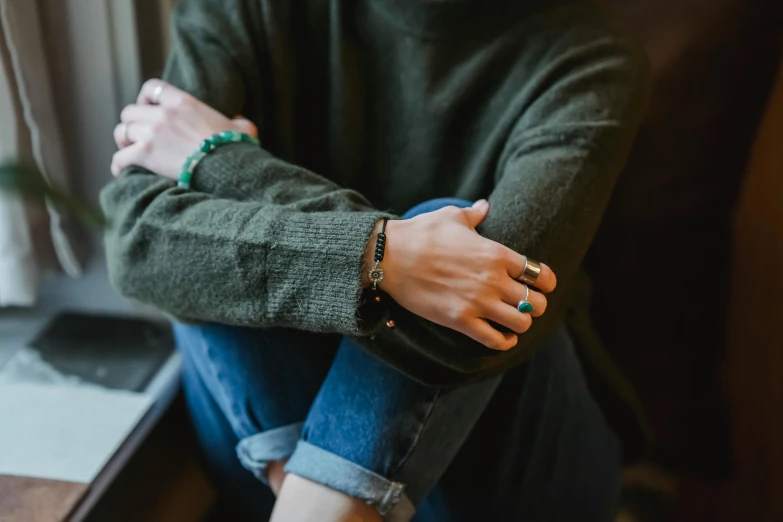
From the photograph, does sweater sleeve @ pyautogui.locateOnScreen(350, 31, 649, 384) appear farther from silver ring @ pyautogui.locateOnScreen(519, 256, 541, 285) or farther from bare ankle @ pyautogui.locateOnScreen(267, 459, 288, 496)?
bare ankle @ pyautogui.locateOnScreen(267, 459, 288, 496)

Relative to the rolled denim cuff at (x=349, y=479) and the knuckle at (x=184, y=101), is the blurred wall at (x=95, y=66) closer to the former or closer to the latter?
the knuckle at (x=184, y=101)

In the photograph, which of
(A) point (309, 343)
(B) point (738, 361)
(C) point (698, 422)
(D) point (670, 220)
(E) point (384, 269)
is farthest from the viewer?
(B) point (738, 361)

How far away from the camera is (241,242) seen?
0.62 metres

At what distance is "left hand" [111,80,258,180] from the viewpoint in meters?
0.71

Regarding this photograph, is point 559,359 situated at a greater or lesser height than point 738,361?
greater

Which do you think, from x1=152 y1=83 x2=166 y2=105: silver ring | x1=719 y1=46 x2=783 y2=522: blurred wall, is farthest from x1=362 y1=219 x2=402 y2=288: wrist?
x1=719 y1=46 x2=783 y2=522: blurred wall

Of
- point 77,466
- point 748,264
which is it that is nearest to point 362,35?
point 77,466

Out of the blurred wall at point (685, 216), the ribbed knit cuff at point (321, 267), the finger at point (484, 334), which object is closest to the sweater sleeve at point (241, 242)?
the ribbed knit cuff at point (321, 267)

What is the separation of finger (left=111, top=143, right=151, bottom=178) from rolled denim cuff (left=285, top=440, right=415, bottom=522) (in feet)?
1.16

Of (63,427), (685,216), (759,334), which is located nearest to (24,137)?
(63,427)

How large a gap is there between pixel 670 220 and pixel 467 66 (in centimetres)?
43

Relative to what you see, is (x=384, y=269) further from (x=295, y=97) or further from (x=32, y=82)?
(x=32, y=82)

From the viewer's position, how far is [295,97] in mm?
894

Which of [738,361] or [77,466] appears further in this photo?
[738,361]
